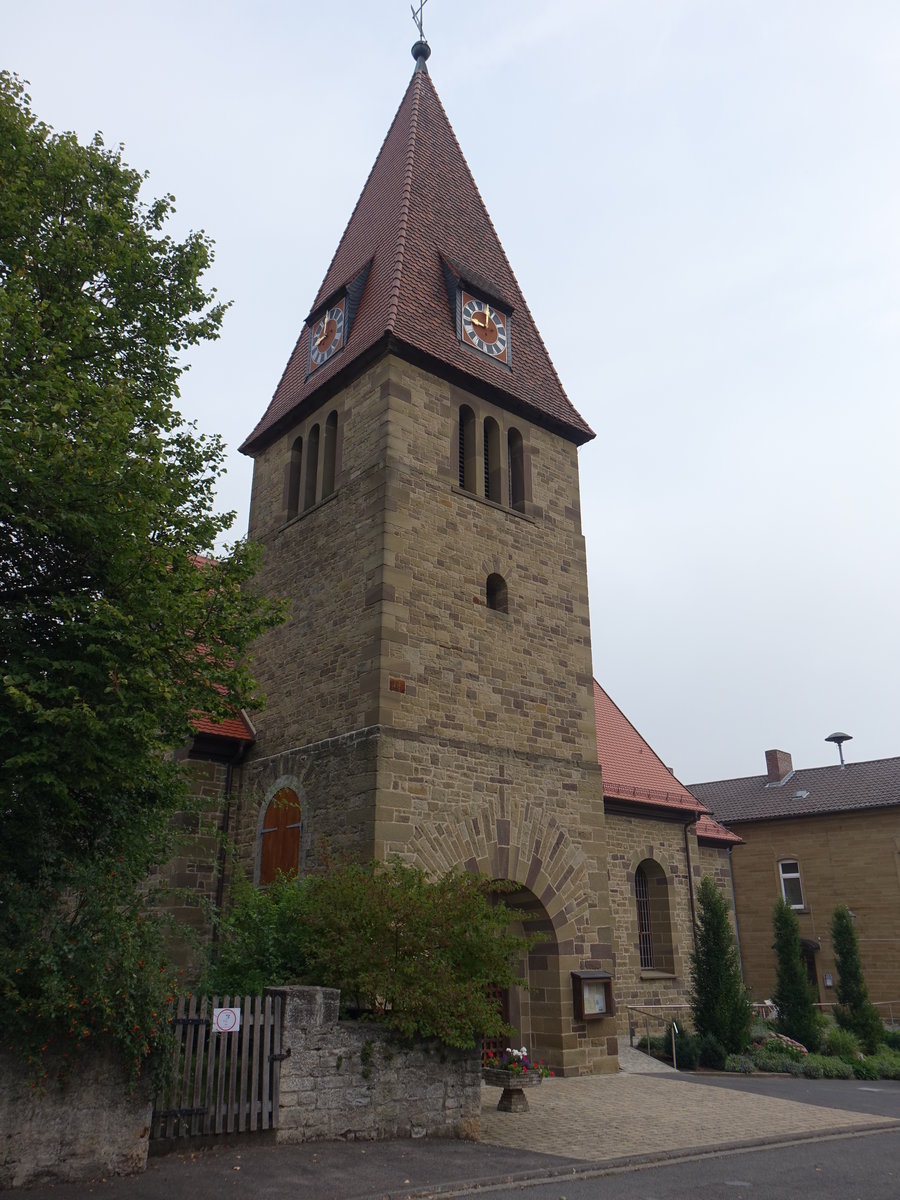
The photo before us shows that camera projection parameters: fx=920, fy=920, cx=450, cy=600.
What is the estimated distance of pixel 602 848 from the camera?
1573 cm

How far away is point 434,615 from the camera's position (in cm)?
1445

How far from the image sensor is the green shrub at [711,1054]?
1638 cm

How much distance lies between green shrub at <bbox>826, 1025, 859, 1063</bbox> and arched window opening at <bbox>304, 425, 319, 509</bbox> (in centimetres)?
1505

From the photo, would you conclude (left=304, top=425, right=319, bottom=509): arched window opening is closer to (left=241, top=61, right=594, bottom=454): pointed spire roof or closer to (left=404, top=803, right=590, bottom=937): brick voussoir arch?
(left=241, top=61, right=594, bottom=454): pointed spire roof

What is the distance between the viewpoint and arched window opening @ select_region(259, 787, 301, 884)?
1401 centimetres

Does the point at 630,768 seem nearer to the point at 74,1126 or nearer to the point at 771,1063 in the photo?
the point at 771,1063

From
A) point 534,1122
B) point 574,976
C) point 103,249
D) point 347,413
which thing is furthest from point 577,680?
point 103,249

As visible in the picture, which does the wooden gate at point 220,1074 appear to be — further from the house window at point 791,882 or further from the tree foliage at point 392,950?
the house window at point 791,882

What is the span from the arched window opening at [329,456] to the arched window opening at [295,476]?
Answer: 3.27ft

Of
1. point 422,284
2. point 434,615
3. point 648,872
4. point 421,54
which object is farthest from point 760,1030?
point 421,54

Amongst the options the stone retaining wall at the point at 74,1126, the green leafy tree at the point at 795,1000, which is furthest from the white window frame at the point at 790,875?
the stone retaining wall at the point at 74,1126

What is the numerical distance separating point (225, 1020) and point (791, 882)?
25241mm

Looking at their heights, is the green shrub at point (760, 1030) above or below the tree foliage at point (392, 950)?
below

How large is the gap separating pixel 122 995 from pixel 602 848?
10104 millimetres
